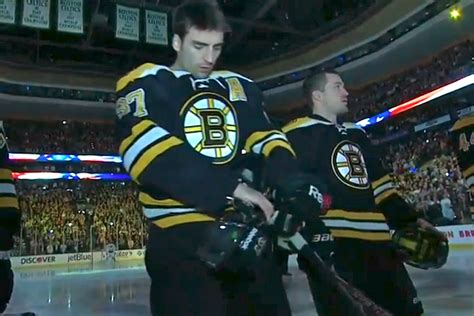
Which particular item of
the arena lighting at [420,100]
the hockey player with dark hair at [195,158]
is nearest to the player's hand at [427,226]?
the hockey player with dark hair at [195,158]

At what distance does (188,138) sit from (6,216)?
45.4 inches

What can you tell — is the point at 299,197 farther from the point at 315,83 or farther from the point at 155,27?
the point at 155,27

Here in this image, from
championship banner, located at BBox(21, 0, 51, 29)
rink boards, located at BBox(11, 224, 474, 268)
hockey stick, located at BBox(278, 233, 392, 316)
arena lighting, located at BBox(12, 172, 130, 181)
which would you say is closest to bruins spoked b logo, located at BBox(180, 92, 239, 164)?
hockey stick, located at BBox(278, 233, 392, 316)

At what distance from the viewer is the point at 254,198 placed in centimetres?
113

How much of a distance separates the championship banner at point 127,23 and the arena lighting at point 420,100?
405 cm

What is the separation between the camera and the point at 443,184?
1012 cm

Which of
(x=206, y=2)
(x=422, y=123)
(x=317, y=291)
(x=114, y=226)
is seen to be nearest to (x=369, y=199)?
(x=317, y=291)

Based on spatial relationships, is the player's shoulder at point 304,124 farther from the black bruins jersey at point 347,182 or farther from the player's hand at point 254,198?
the player's hand at point 254,198

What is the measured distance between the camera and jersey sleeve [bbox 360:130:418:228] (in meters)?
2.08

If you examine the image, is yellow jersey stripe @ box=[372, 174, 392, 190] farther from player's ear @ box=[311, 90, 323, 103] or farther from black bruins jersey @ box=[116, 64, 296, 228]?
black bruins jersey @ box=[116, 64, 296, 228]

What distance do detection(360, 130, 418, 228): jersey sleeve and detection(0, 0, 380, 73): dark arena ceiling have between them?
29.2ft

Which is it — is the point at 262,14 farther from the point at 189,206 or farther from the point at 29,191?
the point at 189,206

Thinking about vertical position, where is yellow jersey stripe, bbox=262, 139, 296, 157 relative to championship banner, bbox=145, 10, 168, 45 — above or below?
below

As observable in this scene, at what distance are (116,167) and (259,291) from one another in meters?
15.2
